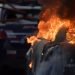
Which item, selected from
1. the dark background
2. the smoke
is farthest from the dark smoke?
the dark background

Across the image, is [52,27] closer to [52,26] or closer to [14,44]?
[52,26]

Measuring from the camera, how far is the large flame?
6.31 meters

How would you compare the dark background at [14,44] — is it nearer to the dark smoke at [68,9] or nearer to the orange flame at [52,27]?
the orange flame at [52,27]

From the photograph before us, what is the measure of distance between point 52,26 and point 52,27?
0.10 meters

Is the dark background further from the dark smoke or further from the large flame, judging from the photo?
the dark smoke

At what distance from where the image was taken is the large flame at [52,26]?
6.31m

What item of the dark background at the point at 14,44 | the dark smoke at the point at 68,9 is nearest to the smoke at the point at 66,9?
the dark smoke at the point at 68,9

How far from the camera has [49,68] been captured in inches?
228

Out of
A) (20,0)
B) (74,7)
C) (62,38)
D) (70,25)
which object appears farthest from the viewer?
(20,0)

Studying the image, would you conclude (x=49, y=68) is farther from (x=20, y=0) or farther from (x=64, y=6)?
(x=20, y=0)

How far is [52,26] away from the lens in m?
7.58

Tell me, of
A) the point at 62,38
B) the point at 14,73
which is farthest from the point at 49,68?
the point at 14,73

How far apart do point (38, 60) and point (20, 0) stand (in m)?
6.52

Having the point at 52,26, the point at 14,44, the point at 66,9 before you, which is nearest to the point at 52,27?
the point at 52,26
